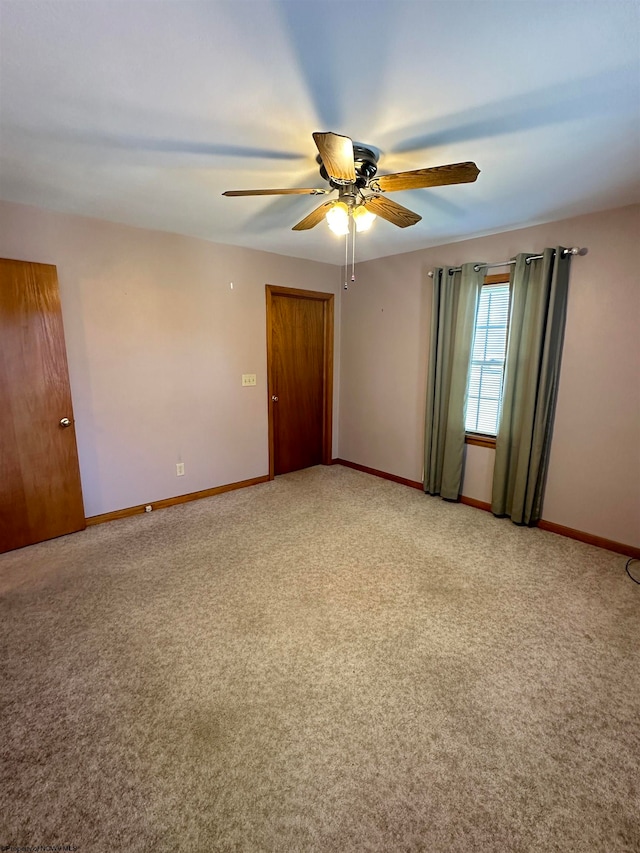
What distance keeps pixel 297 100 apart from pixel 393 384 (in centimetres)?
301

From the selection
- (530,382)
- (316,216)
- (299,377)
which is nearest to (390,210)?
(316,216)

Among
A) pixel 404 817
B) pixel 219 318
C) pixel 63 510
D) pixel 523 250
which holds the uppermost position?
pixel 523 250

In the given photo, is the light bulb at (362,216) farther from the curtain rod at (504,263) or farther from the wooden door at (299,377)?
the wooden door at (299,377)

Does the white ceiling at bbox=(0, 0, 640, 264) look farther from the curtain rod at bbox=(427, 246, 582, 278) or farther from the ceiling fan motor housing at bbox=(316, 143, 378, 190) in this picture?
the curtain rod at bbox=(427, 246, 582, 278)

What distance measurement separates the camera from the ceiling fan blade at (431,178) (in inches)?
61.0

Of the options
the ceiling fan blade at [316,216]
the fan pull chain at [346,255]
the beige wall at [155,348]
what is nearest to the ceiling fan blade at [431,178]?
the ceiling fan blade at [316,216]

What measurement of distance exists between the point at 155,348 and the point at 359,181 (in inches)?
88.0

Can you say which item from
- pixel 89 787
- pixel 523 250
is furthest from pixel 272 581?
pixel 523 250

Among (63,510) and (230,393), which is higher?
(230,393)

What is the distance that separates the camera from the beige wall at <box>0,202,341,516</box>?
2904 millimetres

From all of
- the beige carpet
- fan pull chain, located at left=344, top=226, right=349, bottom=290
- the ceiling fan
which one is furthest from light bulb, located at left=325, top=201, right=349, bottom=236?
the beige carpet

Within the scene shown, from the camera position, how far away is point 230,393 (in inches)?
153

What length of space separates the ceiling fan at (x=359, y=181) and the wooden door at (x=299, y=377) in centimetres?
187

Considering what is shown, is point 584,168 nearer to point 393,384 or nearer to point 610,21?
point 610,21
